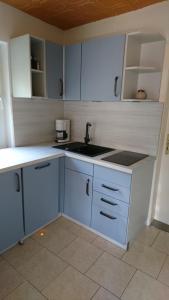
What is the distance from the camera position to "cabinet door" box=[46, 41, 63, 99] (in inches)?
81.7

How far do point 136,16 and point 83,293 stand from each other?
253cm

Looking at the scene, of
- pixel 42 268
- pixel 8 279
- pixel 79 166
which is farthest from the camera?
pixel 79 166

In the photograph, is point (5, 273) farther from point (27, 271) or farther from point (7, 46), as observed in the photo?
point (7, 46)

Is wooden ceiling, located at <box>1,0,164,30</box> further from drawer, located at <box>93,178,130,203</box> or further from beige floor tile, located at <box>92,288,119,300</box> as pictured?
beige floor tile, located at <box>92,288,119,300</box>

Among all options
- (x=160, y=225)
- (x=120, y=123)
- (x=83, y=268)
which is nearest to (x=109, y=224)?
(x=83, y=268)

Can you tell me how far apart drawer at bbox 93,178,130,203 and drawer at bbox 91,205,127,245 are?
0.62ft

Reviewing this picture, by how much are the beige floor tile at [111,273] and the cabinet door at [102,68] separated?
1532 mm

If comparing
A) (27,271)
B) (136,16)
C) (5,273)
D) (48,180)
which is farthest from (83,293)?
(136,16)

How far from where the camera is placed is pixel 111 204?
1820 mm

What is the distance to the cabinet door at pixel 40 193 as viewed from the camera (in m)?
1.80

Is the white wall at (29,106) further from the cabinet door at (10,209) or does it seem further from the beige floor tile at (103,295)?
the beige floor tile at (103,295)

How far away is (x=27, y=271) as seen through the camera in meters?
1.58

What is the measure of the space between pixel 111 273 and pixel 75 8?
2469mm

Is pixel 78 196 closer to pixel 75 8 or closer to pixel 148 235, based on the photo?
pixel 148 235
